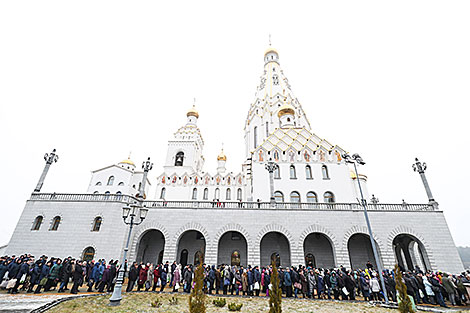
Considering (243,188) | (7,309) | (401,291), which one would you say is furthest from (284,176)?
(7,309)

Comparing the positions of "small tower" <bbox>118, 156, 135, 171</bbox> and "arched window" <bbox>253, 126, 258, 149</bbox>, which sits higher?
"arched window" <bbox>253, 126, 258, 149</bbox>

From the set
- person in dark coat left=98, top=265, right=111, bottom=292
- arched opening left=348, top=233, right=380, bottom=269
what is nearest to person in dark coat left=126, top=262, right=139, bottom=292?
person in dark coat left=98, top=265, right=111, bottom=292

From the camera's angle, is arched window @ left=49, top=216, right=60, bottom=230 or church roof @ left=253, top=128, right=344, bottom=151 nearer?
arched window @ left=49, top=216, right=60, bottom=230

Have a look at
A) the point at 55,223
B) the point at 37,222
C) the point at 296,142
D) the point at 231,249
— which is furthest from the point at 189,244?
the point at 296,142

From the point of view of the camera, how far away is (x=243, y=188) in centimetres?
3119

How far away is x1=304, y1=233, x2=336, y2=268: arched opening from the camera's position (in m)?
17.6

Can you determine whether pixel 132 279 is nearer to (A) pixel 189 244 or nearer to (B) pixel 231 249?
(A) pixel 189 244

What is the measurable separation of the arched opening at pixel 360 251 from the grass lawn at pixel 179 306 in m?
8.38

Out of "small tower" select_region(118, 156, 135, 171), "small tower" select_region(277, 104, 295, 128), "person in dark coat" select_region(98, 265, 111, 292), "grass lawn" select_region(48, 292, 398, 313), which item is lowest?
"grass lawn" select_region(48, 292, 398, 313)

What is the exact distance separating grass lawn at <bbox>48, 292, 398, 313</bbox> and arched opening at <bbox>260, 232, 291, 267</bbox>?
7304 mm

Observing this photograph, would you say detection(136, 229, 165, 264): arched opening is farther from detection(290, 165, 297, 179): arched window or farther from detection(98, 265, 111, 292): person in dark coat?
detection(290, 165, 297, 179): arched window

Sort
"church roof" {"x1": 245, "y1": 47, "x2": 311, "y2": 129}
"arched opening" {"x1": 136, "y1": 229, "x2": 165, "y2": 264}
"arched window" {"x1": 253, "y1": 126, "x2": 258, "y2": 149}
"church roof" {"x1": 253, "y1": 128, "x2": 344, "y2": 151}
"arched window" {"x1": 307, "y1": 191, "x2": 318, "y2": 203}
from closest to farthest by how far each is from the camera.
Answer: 1. "arched opening" {"x1": 136, "y1": 229, "x2": 165, "y2": 264}
2. "arched window" {"x1": 307, "y1": 191, "x2": 318, "y2": 203}
3. "church roof" {"x1": 253, "y1": 128, "x2": 344, "y2": 151}
4. "church roof" {"x1": 245, "y1": 47, "x2": 311, "y2": 129}
5. "arched window" {"x1": 253, "y1": 126, "x2": 258, "y2": 149}

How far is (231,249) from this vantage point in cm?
1847

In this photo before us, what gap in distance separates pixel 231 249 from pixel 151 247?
6.84 meters
